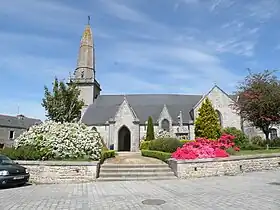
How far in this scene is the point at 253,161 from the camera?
14.0 meters

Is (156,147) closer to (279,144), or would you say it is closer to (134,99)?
(279,144)

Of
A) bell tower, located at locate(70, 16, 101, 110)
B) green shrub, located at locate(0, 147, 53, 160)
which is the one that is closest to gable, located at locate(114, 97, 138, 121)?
bell tower, located at locate(70, 16, 101, 110)

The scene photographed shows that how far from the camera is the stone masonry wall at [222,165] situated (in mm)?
12383

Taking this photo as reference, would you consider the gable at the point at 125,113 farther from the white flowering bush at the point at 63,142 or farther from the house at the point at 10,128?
the white flowering bush at the point at 63,142

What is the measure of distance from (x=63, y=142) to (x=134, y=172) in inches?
147

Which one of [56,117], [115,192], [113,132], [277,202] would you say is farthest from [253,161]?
[113,132]

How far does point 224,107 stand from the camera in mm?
36406

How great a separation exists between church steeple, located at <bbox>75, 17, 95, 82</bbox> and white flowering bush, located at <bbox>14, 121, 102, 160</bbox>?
28080 mm

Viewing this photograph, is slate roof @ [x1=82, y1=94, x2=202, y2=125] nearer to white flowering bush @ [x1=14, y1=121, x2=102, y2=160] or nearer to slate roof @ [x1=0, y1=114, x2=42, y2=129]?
slate roof @ [x1=0, y1=114, x2=42, y2=129]

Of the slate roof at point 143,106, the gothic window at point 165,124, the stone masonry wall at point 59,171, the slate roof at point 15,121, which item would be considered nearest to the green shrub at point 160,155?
the stone masonry wall at point 59,171

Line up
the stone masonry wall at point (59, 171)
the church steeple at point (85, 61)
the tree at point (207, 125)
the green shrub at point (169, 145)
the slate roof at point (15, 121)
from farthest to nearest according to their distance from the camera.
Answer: the slate roof at point (15, 121)
the church steeple at point (85, 61)
the tree at point (207, 125)
the green shrub at point (169, 145)
the stone masonry wall at point (59, 171)

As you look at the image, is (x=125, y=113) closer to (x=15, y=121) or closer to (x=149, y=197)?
(x=15, y=121)

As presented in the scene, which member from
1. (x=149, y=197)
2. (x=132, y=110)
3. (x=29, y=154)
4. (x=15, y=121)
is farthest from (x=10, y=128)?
(x=149, y=197)

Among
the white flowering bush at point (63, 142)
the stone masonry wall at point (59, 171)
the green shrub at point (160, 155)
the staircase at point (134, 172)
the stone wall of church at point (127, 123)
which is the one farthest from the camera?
the stone wall of church at point (127, 123)
